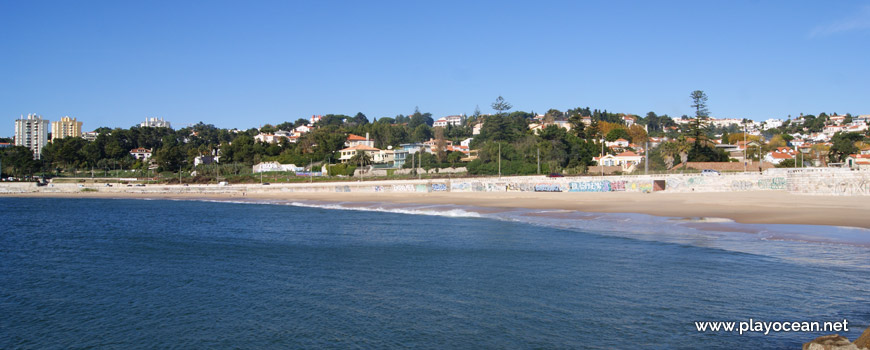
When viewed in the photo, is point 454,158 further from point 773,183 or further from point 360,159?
point 773,183

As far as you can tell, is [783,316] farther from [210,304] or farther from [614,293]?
[210,304]

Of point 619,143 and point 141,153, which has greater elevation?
point 619,143

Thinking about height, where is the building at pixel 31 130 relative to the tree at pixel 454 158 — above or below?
above

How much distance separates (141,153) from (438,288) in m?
121

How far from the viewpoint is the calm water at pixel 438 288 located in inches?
365

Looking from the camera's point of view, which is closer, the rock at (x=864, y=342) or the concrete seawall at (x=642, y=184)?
the rock at (x=864, y=342)

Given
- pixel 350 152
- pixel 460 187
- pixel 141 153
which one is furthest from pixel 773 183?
pixel 141 153

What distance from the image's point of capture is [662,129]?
619ft

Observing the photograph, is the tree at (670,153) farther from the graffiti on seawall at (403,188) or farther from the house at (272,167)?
the house at (272,167)

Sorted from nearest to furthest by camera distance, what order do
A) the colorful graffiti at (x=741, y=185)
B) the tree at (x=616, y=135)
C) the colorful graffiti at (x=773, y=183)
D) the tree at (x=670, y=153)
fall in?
1. the colorful graffiti at (x=773, y=183)
2. the colorful graffiti at (x=741, y=185)
3. the tree at (x=670, y=153)
4. the tree at (x=616, y=135)

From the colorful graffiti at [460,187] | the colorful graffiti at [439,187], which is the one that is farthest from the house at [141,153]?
the colorful graffiti at [460,187]

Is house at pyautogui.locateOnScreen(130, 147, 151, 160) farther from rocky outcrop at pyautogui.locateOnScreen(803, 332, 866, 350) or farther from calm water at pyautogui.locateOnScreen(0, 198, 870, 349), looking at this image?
rocky outcrop at pyautogui.locateOnScreen(803, 332, 866, 350)

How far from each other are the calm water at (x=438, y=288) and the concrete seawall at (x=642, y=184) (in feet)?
54.7

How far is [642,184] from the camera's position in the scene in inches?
1662
